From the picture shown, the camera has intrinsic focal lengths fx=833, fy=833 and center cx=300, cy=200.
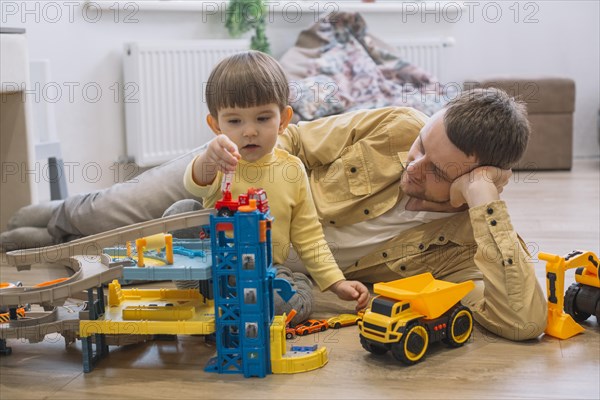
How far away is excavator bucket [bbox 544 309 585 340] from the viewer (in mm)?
1432

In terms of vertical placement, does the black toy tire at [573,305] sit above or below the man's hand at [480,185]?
below

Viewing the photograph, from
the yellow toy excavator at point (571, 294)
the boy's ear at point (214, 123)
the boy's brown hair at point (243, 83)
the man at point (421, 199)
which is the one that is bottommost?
the yellow toy excavator at point (571, 294)

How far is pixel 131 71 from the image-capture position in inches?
128

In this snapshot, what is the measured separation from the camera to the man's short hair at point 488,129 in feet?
4.77

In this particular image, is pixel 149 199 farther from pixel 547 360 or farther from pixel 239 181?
pixel 547 360

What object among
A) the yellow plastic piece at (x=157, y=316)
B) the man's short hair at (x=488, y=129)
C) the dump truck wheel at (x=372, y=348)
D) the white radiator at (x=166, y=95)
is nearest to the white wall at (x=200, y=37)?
the white radiator at (x=166, y=95)

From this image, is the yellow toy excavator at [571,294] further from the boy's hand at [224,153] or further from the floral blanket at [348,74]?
the floral blanket at [348,74]

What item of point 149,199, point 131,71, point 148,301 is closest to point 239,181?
point 148,301

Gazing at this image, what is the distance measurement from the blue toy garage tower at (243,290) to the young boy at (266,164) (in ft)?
0.49

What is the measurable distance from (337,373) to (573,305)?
50cm

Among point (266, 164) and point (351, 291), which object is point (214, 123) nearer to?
point (266, 164)

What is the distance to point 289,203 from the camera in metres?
1.52

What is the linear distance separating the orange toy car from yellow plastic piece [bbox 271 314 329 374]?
0.58 ft

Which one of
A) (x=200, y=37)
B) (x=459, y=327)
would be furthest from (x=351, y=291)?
(x=200, y=37)
